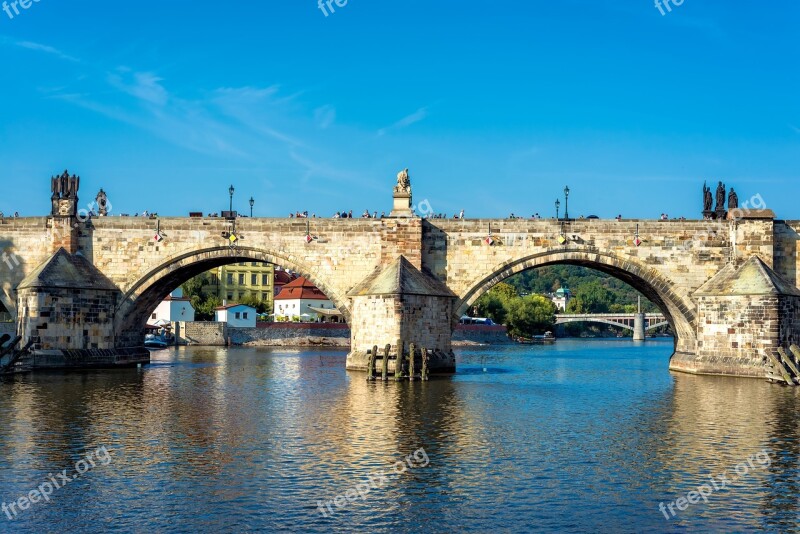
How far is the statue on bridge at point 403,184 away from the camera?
43.8m

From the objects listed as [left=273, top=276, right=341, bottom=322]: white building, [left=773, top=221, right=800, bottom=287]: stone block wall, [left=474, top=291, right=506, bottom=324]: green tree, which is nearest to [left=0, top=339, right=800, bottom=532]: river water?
[left=773, top=221, right=800, bottom=287]: stone block wall

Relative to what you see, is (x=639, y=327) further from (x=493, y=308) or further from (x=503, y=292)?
(x=493, y=308)

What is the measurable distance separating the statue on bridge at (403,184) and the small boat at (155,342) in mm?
42034

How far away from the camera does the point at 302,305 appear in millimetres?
99375

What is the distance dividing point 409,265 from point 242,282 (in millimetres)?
67867

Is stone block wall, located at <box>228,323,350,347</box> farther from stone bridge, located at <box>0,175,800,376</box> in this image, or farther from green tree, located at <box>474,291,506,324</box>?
stone bridge, located at <box>0,175,800,376</box>

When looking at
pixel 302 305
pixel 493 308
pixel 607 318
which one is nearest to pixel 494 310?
pixel 493 308

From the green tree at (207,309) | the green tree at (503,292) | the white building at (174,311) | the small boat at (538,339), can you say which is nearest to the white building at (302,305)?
the green tree at (207,309)

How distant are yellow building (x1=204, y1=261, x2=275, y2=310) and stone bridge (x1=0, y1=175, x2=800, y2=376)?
5782cm

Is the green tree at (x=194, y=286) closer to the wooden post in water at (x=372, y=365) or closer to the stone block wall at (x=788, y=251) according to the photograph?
the wooden post in water at (x=372, y=365)

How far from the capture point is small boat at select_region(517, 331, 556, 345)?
363 feet

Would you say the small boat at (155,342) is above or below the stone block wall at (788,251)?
below

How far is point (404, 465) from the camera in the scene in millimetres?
20859

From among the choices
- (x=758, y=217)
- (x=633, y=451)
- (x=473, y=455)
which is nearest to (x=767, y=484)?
(x=633, y=451)
